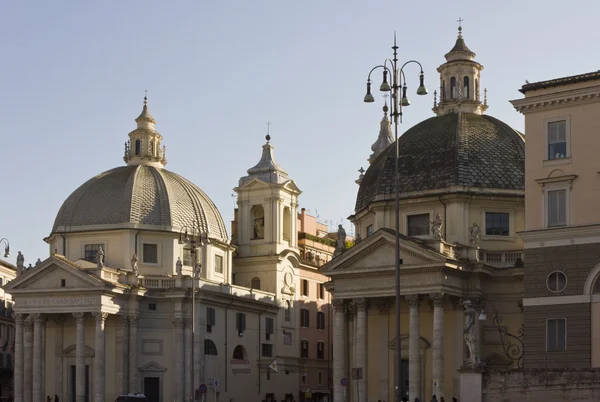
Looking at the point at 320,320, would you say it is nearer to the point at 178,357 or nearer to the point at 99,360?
the point at 178,357

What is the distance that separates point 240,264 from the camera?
94.2 m

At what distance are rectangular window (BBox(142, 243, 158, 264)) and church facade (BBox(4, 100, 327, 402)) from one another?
71 millimetres

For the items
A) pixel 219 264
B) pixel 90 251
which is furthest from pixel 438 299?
pixel 90 251

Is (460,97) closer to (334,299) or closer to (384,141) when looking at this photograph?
(334,299)

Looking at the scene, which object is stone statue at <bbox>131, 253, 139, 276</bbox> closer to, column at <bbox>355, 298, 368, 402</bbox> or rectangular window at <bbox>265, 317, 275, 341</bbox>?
rectangular window at <bbox>265, 317, 275, 341</bbox>

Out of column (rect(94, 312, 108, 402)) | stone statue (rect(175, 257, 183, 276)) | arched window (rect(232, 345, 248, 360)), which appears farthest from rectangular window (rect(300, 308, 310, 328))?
column (rect(94, 312, 108, 402))

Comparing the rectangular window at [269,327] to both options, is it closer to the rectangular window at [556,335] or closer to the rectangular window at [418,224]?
the rectangular window at [418,224]

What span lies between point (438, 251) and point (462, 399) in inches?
750

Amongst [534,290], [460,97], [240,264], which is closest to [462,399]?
[534,290]

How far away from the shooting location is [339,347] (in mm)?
70500

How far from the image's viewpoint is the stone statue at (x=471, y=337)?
4834cm

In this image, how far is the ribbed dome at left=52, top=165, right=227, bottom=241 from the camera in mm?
84688

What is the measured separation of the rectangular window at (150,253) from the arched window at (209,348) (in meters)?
6.77

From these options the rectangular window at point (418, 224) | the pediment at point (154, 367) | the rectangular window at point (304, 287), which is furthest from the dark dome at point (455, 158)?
the rectangular window at point (304, 287)
